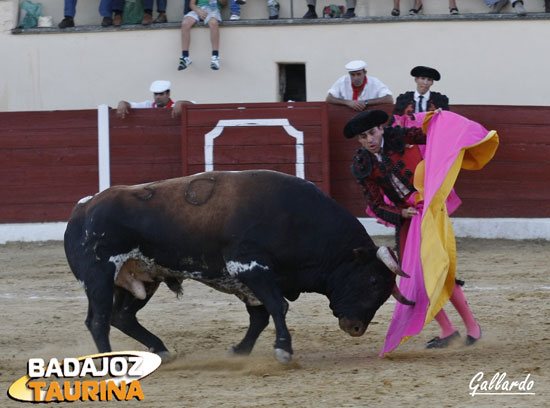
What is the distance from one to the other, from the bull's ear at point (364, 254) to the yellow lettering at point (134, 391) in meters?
1.11

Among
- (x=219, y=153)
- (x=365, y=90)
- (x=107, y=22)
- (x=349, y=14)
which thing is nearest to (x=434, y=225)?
(x=365, y=90)

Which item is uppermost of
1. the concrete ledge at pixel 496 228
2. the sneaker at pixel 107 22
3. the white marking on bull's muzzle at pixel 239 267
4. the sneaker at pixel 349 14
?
the sneaker at pixel 349 14

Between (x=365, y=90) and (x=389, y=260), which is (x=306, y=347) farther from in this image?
(x=365, y=90)

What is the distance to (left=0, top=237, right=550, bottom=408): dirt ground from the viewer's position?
3.90 metres

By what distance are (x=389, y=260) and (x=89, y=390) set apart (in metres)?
1.38

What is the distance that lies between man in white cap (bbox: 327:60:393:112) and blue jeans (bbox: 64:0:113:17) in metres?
2.99

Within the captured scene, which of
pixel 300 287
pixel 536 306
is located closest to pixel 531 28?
pixel 536 306

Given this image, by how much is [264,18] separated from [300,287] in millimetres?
6433

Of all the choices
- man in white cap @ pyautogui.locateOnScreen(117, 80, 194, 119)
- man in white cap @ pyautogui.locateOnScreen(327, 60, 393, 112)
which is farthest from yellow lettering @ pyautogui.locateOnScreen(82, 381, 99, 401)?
man in white cap @ pyautogui.locateOnScreen(117, 80, 194, 119)

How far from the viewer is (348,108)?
901 cm

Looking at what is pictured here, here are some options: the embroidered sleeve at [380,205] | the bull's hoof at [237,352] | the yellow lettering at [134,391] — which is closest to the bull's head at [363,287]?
the embroidered sleeve at [380,205]

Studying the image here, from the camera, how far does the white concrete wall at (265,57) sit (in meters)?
10.2

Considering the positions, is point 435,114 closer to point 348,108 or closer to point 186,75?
point 348,108

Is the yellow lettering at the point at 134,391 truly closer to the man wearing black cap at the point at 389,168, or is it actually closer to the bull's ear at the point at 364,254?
the bull's ear at the point at 364,254
